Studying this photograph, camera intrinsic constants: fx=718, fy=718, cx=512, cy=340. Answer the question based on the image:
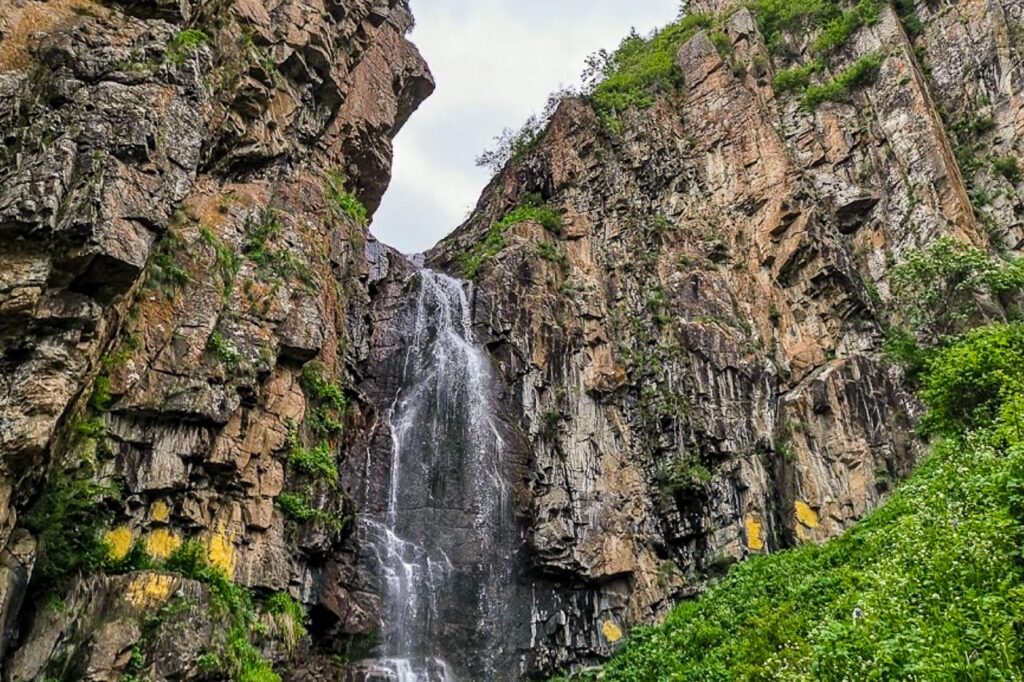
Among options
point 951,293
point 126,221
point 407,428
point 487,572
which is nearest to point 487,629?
point 487,572

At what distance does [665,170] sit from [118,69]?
2182 centimetres

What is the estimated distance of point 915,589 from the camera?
741 cm

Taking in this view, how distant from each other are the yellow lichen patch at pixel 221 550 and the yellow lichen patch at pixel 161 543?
663 mm

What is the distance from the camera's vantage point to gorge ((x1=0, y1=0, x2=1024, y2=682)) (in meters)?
12.4

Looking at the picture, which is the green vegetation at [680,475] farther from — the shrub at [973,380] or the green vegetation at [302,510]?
the green vegetation at [302,510]

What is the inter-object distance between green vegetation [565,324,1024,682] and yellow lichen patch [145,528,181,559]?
33.8 ft

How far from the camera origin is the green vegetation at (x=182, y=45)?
612 inches

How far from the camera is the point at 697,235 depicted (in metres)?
28.4

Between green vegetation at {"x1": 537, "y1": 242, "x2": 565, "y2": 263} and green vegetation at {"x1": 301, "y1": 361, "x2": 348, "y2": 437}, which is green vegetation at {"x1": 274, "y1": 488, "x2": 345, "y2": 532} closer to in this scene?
green vegetation at {"x1": 301, "y1": 361, "x2": 348, "y2": 437}

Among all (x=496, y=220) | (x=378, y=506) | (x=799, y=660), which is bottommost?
(x=799, y=660)

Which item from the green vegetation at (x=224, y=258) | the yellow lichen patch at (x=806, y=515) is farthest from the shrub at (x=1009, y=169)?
the green vegetation at (x=224, y=258)

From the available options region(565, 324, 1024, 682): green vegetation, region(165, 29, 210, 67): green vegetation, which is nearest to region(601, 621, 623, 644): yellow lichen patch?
region(565, 324, 1024, 682): green vegetation

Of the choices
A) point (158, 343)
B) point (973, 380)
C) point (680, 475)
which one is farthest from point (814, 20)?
point (158, 343)

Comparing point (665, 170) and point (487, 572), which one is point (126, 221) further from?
point (665, 170)
